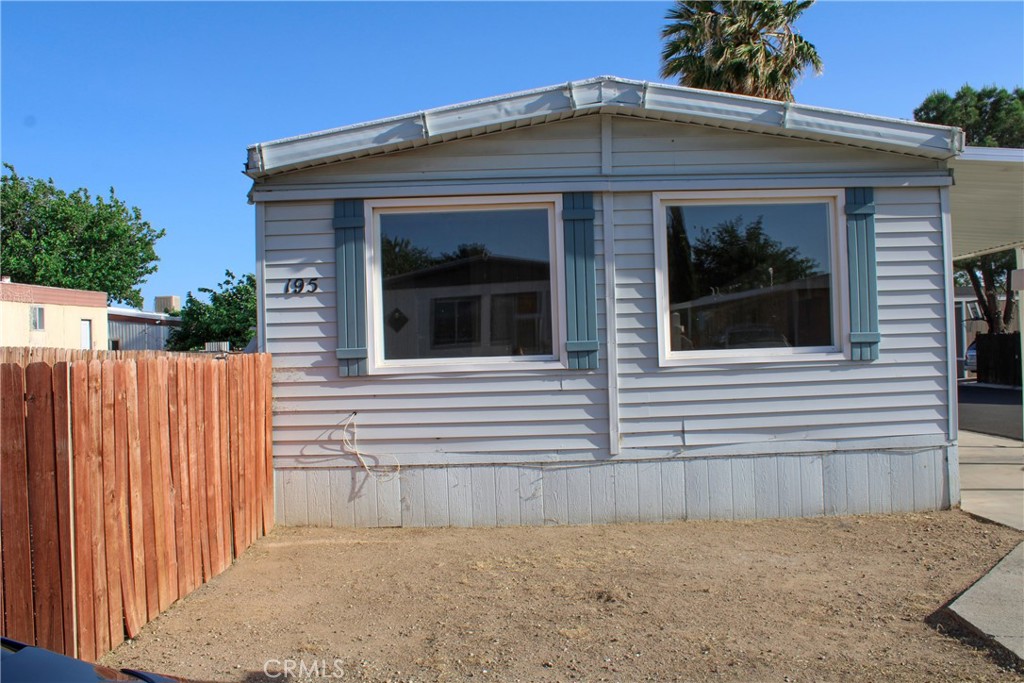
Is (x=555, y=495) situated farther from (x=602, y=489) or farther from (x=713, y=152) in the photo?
(x=713, y=152)

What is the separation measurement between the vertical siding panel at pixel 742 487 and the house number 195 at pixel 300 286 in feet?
12.9

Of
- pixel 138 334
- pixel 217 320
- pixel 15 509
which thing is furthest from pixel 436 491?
pixel 138 334

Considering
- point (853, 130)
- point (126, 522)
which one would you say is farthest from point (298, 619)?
point (853, 130)

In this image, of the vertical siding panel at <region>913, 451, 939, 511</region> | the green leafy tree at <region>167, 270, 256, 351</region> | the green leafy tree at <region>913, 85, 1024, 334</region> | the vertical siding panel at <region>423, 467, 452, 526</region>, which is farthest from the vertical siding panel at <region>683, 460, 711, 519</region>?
the green leafy tree at <region>913, 85, 1024, 334</region>

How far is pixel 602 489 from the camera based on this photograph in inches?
261

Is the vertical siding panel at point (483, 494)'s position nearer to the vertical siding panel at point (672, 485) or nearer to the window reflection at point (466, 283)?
the window reflection at point (466, 283)

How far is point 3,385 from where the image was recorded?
134 inches

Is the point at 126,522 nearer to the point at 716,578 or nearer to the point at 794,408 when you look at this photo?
the point at 716,578

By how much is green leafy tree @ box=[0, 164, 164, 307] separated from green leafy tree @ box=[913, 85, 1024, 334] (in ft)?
101

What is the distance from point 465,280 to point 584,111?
1758 millimetres

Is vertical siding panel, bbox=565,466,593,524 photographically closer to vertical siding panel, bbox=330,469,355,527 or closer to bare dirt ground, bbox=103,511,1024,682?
bare dirt ground, bbox=103,511,1024,682

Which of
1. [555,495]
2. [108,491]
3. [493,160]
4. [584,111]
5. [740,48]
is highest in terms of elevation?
[740,48]

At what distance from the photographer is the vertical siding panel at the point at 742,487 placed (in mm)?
6711

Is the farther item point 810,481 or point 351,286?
point 810,481
